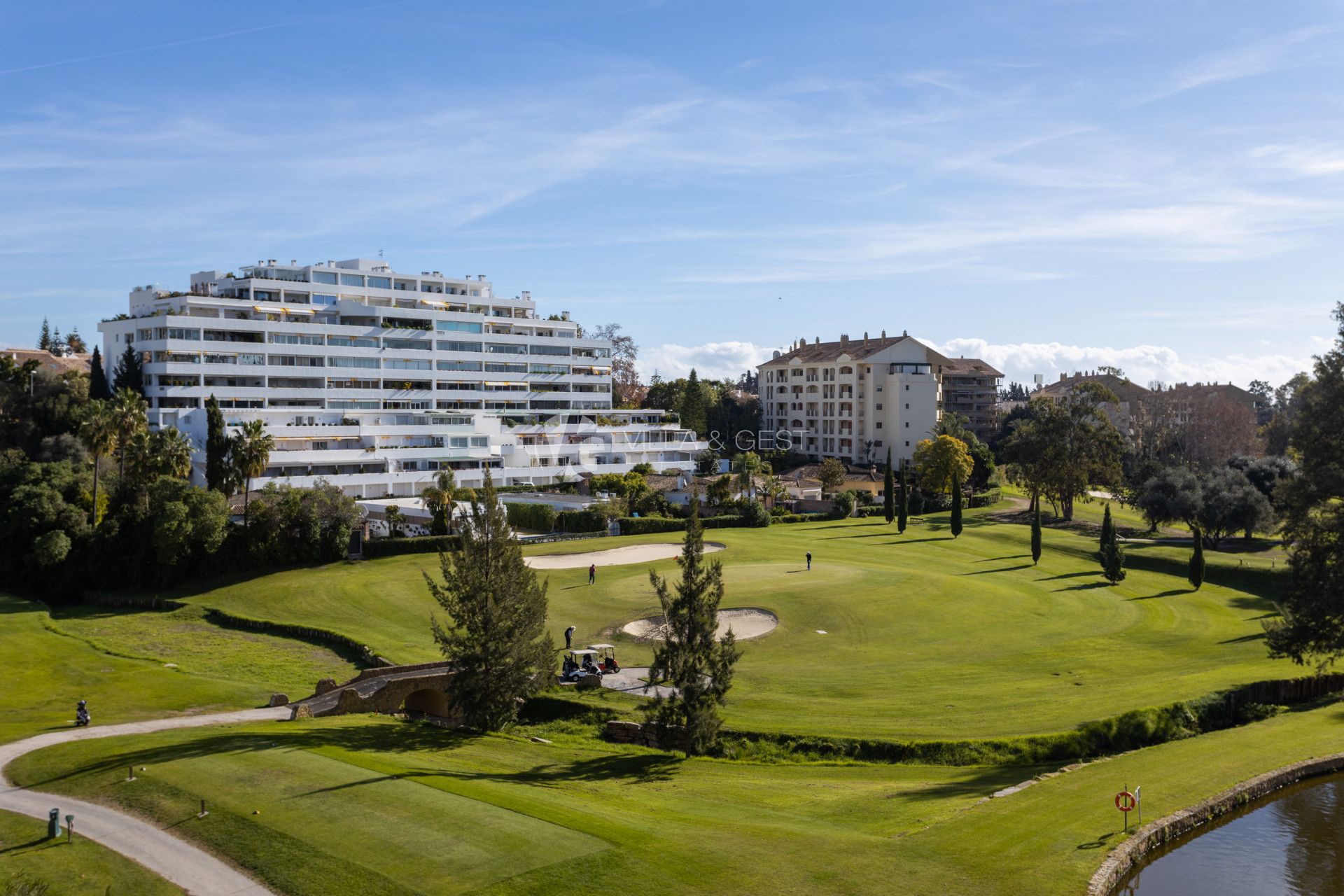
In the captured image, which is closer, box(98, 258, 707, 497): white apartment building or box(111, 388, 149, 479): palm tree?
box(111, 388, 149, 479): palm tree

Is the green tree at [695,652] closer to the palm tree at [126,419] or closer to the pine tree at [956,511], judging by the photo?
the palm tree at [126,419]

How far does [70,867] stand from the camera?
76.9 ft

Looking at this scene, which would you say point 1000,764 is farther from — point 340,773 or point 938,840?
point 340,773

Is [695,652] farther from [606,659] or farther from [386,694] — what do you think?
[386,694]

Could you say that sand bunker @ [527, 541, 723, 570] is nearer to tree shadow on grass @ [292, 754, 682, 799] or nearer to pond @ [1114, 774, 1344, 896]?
tree shadow on grass @ [292, 754, 682, 799]

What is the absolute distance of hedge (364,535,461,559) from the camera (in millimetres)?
75438

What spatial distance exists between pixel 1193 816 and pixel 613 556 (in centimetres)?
4921

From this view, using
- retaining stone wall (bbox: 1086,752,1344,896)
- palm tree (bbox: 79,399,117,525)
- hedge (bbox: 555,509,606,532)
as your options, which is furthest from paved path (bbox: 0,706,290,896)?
hedge (bbox: 555,509,606,532)

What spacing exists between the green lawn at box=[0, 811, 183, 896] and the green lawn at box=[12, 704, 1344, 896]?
6.11 feet

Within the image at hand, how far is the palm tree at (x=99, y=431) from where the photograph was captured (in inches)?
2901

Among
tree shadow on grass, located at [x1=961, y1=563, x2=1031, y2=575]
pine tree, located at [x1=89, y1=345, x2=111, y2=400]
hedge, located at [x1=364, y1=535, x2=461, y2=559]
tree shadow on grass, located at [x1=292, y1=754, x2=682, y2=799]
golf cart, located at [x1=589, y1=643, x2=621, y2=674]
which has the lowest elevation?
tree shadow on grass, located at [x1=292, y1=754, x2=682, y2=799]

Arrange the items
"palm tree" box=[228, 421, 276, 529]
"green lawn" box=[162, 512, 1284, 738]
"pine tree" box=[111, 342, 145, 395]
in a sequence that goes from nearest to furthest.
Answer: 1. "green lawn" box=[162, 512, 1284, 738]
2. "palm tree" box=[228, 421, 276, 529]
3. "pine tree" box=[111, 342, 145, 395]

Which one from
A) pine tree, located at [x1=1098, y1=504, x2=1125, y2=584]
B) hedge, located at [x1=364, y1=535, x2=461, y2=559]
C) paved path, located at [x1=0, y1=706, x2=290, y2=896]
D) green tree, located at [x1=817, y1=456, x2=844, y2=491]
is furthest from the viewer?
green tree, located at [x1=817, y1=456, x2=844, y2=491]

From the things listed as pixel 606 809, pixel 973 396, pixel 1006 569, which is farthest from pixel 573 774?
pixel 973 396
